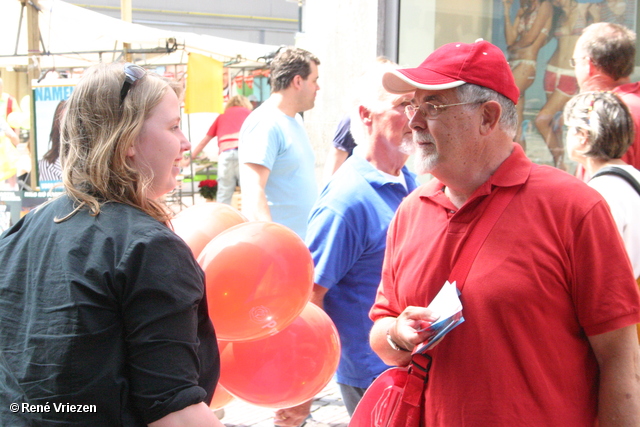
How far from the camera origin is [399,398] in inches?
72.1

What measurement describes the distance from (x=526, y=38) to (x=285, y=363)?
456 cm

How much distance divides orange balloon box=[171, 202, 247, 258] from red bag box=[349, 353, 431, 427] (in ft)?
2.71

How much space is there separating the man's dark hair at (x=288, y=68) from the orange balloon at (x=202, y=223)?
2333mm

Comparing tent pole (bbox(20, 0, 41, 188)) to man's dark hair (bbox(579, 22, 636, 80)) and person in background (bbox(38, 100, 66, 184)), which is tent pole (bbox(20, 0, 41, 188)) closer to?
person in background (bbox(38, 100, 66, 184))

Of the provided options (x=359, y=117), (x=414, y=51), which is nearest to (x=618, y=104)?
(x=359, y=117)

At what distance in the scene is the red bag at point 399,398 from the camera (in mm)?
1812

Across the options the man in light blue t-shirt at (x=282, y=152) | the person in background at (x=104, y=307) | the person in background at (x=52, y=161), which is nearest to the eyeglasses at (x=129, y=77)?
the person in background at (x=104, y=307)

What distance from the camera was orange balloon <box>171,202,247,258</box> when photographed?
2346 mm

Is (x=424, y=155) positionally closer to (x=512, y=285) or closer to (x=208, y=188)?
(x=512, y=285)

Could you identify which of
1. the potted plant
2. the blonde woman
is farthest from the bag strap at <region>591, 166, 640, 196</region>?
the potted plant

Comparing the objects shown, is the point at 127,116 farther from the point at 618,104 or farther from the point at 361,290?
the point at 618,104

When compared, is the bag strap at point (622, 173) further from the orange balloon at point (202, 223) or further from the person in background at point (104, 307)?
the person in background at point (104, 307)

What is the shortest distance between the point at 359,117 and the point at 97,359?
1.90 metres

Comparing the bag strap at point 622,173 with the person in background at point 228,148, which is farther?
the person in background at point 228,148
